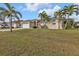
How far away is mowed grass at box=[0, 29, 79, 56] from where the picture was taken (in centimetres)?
527

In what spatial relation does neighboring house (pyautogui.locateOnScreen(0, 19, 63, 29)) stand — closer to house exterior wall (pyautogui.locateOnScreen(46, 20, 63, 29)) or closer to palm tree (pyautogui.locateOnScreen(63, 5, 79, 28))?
house exterior wall (pyautogui.locateOnScreen(46, 20, 63, 29))

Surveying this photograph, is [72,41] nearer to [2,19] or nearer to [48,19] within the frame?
[48,19]

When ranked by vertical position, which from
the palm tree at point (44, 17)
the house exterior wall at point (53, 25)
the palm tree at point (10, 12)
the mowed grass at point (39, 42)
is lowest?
the mowed grass at point (39, 42)

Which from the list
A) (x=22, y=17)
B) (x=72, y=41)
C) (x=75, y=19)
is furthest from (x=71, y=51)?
(x=22, y=17)

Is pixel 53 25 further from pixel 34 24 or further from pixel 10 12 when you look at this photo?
pixel 10 12

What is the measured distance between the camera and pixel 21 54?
207 inches

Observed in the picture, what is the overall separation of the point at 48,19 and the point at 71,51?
596 mm

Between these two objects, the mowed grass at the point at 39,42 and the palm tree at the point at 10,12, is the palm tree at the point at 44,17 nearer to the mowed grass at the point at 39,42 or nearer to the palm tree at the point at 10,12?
the mowed grass at the point at 39,42

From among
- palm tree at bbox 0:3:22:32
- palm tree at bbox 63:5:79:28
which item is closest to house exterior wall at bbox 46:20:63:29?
palm tree at bbox 63:5:79:28

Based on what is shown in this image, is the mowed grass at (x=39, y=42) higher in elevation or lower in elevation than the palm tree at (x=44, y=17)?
lower

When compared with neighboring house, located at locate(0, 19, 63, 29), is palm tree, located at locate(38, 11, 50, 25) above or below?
above

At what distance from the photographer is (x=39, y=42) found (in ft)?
17.5

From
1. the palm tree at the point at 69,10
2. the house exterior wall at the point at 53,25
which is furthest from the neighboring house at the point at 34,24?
A: the palm tree at the point at 69,10

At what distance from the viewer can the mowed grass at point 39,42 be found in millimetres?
5273
